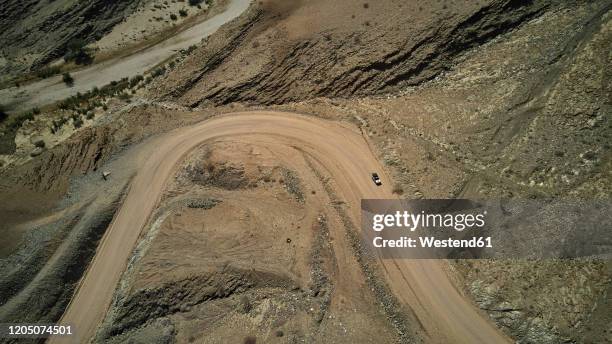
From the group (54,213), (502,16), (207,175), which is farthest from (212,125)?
(502,16)

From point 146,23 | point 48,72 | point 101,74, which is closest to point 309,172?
point 101,74

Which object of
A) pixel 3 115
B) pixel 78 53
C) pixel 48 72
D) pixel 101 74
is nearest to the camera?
pixel 3 115

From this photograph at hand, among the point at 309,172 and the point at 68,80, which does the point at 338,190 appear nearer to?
the point at 309,172

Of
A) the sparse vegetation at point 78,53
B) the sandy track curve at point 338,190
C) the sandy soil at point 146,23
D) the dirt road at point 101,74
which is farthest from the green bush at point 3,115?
the sandy track curve at point 338,190

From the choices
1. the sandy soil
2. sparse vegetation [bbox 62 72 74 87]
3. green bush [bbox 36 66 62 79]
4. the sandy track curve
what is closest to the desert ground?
the sandy track curve

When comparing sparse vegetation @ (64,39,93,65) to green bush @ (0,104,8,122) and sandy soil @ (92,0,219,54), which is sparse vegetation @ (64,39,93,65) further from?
green bush @ (0,104,8,122)

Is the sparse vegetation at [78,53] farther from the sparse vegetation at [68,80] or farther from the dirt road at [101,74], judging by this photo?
the sparse vegetation at [68,80]
